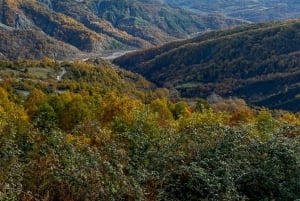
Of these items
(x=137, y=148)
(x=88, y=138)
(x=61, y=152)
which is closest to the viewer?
(x=61, y=152)

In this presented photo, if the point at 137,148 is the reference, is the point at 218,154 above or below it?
above

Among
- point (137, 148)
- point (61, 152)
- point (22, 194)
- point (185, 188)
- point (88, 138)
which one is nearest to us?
point (22, 194)

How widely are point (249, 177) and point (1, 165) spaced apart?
38.9 ft

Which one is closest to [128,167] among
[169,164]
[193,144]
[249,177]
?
[169,164]

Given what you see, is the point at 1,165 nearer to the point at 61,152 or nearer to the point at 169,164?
the point at 61,152

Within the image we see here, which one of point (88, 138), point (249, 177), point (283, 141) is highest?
point (283, 141)

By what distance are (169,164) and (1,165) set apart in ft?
26.7

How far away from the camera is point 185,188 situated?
23781 millimetres

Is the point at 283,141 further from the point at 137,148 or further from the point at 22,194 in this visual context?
the point at 22,194

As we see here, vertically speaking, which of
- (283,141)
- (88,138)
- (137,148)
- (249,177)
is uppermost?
(283,141)

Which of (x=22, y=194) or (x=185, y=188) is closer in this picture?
(x=22, y=194)

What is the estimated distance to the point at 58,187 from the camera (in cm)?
2303

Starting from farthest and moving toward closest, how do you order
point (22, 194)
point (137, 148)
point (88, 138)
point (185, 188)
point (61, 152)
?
point (88, 138) < point (137, 148) < point (61, 152) < point (185, 188) < point (22, 194)

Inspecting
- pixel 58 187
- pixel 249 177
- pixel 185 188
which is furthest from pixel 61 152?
pixel 249 177
